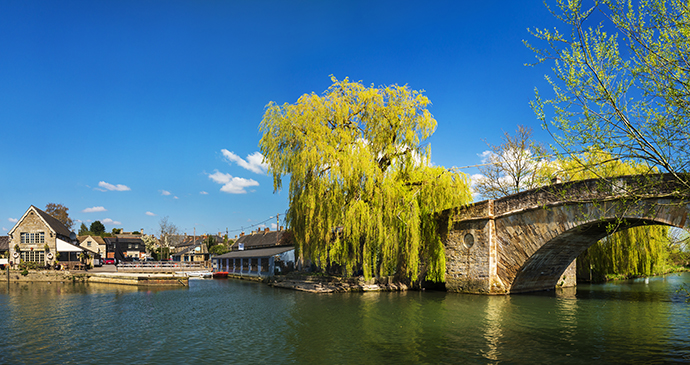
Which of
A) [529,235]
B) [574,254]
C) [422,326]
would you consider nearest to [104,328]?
[422,326]

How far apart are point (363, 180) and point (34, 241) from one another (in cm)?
→ 4961

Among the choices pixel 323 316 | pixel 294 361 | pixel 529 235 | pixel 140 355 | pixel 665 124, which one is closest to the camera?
pixel 665 124

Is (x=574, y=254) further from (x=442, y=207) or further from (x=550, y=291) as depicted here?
(x=442, y=207)

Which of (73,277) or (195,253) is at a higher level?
(73,277)

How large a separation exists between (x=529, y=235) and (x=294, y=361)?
1513 cm

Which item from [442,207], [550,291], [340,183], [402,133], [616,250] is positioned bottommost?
[550,291]

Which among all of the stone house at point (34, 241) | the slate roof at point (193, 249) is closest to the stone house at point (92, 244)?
the slate roof at point (193, 249)

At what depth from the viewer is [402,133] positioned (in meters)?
25.6

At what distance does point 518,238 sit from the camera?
72.3 feet

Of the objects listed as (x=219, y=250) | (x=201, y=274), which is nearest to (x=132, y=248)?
(x=219, y=250)

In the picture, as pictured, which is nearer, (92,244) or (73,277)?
(73,277)

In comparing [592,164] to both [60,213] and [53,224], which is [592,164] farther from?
[60,213]

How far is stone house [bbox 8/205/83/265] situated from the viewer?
172ft

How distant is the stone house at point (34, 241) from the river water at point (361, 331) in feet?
119
